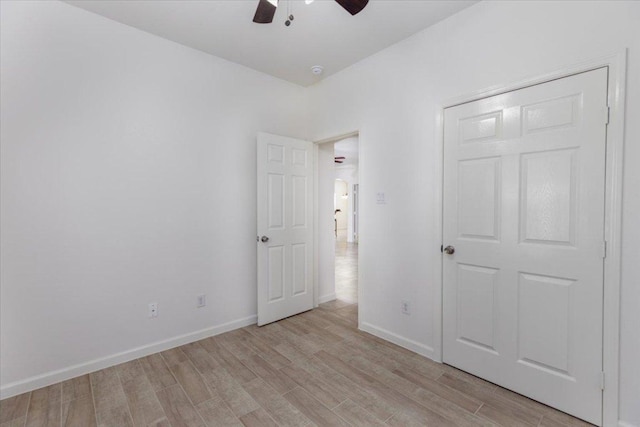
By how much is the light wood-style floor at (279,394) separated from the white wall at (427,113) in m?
0.41

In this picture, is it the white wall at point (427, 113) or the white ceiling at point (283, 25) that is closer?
the white wall at point (427, 113)

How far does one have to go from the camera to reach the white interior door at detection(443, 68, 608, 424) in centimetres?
170

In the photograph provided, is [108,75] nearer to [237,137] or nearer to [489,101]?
[237,137]

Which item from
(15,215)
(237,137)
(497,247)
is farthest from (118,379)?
(497,247)

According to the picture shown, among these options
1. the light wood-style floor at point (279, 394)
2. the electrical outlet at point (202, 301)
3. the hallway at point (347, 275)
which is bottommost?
the light wood-style floor at point (279, 394)

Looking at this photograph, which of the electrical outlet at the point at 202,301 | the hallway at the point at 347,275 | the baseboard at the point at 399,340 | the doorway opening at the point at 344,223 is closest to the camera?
the baseboard at the point at 399,340

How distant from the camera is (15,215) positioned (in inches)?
79.1

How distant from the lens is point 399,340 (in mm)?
A: 2674

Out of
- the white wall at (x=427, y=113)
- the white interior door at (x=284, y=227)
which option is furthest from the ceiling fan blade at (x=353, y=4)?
the white interior door at (x=284, y=227)

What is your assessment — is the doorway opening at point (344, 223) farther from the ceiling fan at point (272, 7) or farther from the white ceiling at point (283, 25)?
the ceiling fan at point (272, 7)

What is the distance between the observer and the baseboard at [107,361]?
6.61ft

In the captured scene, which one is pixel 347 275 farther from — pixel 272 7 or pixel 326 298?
pixel 272 7

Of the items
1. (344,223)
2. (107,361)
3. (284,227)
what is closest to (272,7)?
(284,227)

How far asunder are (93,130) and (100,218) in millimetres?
706
